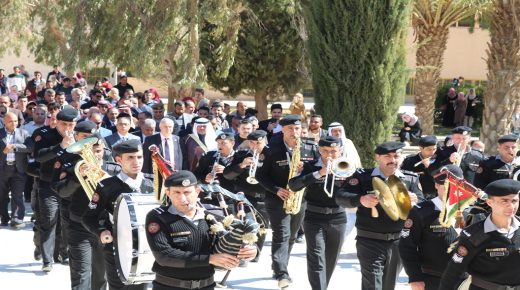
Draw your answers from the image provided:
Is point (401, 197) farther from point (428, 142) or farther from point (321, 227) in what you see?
point (428, 142)

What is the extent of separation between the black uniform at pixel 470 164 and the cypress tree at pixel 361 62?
3.37 metres

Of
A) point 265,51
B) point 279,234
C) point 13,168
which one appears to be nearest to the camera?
point 279,234

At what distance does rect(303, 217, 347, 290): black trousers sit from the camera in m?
9.07

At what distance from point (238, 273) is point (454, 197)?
15.0 ft

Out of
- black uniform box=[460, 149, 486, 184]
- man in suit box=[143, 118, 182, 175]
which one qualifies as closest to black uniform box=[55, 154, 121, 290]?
man in suit box=[143, 118, 182, 175]

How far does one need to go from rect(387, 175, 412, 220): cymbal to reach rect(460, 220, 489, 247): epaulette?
114 cm

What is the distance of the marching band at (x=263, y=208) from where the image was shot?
20.3 ft

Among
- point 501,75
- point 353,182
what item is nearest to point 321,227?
point 353,182

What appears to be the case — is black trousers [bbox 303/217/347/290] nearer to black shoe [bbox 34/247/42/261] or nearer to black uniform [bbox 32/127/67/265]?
black uniform [bbox 32/127/67/265]

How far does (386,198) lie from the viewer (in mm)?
7504

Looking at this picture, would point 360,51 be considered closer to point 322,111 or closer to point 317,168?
point 322,111

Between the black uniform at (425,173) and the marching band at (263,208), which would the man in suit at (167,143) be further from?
the black uniform at (425,173)

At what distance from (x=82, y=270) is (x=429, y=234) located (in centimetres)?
346

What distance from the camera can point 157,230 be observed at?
612 cm
